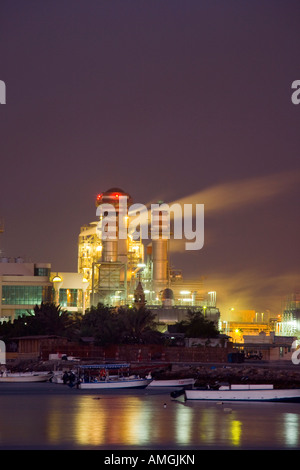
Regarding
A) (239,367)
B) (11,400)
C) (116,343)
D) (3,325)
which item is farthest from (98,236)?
(11,400)

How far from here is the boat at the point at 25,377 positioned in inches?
4104

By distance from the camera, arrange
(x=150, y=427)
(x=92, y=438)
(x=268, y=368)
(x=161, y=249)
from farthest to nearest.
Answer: (x=161, y=249)
(x=268, y=368)
(x=150, y=427)
(x=92, y=438)

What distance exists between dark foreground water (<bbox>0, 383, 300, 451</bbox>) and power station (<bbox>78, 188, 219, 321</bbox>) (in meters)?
80.4

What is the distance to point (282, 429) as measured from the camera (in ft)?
204

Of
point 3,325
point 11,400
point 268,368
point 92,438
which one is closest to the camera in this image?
point 92,438

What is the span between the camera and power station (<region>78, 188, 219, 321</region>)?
16800cm

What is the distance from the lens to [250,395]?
79125 mm

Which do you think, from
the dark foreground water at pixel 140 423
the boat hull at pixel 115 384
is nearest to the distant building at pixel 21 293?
the boat hull at pixel 115 384

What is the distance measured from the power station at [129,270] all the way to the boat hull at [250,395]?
79.9m

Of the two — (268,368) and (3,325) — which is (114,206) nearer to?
(3,325)

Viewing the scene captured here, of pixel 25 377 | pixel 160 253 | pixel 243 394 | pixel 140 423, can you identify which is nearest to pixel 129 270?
pixel 160 253

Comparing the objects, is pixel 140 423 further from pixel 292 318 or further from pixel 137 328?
pixel 292 318

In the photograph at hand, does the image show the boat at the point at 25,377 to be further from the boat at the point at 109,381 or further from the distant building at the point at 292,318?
the distant building at the point at 292,318

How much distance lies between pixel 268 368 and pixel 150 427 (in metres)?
48.3
